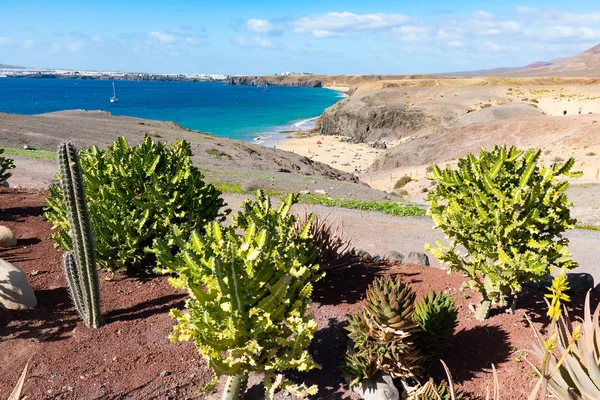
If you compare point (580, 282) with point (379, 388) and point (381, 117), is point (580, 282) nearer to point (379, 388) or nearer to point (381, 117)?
point (379, 388)

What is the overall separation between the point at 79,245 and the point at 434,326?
438 cm

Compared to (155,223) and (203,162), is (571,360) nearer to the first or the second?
(155,223)

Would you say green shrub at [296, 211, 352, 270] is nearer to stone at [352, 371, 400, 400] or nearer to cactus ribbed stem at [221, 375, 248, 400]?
stone at [352, 371, 400, 400]

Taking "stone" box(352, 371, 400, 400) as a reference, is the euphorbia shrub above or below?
above

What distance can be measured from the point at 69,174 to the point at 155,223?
2.02m

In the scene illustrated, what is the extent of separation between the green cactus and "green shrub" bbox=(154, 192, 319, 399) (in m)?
1.65

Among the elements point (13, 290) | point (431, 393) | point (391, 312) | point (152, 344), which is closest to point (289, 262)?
point (391, 312)

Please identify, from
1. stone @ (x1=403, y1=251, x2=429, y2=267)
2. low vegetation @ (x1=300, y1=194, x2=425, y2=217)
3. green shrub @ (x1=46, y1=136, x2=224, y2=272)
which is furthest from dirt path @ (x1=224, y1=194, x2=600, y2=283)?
green shrub @ (x1=46, y1=136, x2=224, y2=272)

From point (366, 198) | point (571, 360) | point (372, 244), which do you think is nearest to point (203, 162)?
point (366, 198)

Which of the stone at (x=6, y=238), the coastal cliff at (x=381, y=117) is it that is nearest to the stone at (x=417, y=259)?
the stone at (x=6, y=238)

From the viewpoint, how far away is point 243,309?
13.1 ft

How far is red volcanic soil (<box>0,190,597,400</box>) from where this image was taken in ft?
15.7

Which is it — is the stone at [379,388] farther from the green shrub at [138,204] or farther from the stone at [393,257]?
the stone at [393,257]

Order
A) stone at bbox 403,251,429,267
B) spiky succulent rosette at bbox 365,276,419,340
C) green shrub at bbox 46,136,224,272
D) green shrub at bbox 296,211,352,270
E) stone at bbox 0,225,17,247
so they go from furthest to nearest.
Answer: stone at bbox 403,251,429,267
stone at bbox 0,225,17,247
green shrub at bbox 296,211,352,270
green shrub at bbox 46,136,224,272
spiky succulent rosette at bbox 365,276,419,340
